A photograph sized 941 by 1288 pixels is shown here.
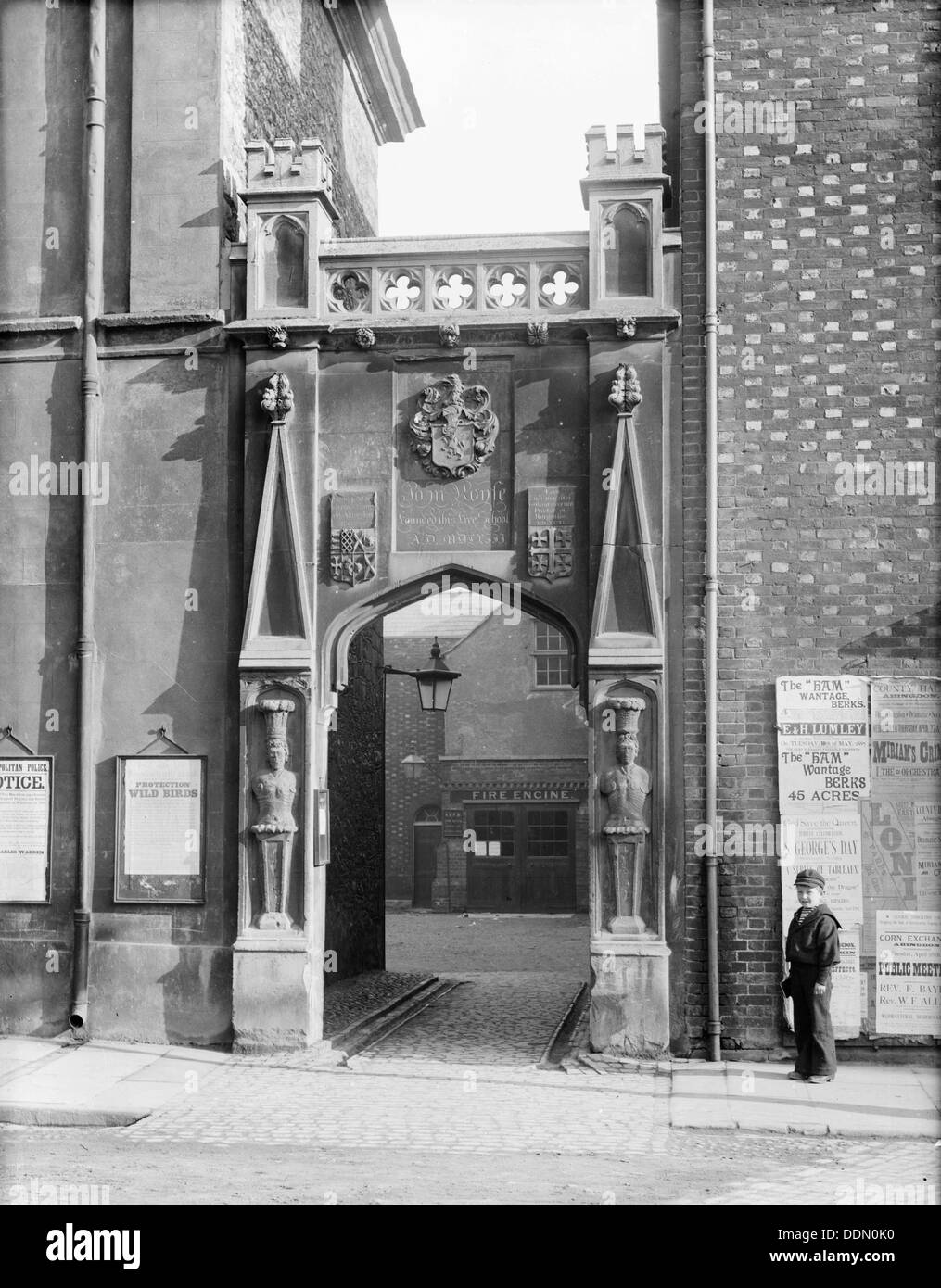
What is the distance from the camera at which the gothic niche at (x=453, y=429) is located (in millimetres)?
13516

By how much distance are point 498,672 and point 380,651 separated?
17279 millimetres

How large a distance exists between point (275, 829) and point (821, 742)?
184 inches

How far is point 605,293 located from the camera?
13.3 m

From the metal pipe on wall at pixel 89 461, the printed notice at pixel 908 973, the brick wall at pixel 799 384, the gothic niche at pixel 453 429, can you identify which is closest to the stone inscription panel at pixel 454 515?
the gothic niche at pixel 453 429

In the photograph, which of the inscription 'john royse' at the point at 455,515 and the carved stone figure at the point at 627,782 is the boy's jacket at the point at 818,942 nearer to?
the carved stone figure at the point at 627,782

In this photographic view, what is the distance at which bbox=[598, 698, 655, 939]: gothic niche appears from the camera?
12.7 m

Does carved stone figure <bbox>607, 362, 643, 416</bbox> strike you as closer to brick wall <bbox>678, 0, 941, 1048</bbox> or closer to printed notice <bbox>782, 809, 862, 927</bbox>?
brick wall <bbox>678, 0, 941, 1048</bbox>

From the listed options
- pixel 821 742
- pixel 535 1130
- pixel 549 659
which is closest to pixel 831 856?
pixel 821 742

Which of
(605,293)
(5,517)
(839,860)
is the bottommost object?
(839,860)

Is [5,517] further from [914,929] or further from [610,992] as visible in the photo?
[914,929]

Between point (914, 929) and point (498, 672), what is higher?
point (498, 672)

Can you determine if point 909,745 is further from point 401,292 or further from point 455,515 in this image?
point 401,292

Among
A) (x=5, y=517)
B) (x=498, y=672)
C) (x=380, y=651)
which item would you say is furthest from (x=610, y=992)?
(x=498, y=672)

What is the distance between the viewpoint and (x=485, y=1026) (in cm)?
1538
